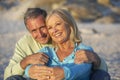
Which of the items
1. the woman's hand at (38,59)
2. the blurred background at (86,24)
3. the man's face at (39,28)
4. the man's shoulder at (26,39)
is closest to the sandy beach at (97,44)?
the blurred background at (86,24)

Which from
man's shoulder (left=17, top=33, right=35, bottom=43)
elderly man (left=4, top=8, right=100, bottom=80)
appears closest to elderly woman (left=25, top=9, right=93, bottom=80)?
elderly man (left=4, top=8, right=100, bottom=80)

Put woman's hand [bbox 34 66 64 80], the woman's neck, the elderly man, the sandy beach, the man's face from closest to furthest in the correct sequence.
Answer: woman's hand [bbox 34 66 64 80] < the woman's neck < the elderly man < the man's face < the sandy beach

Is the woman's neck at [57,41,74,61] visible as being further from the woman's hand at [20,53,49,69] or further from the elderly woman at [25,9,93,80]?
the woman's hand at [20,53,49,69]

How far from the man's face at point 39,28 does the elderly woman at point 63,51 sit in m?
0.28

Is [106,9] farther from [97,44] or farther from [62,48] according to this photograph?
[62,48]

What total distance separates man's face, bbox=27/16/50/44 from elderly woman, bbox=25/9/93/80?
282mm

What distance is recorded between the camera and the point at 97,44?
39.8 ft

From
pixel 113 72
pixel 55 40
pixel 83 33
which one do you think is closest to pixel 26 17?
pixel 55 40

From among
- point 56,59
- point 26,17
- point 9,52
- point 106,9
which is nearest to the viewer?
point 56,59

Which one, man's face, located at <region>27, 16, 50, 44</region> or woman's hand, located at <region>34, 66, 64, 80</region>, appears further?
man's face, located at <region>27, 16, 50, 44</region>

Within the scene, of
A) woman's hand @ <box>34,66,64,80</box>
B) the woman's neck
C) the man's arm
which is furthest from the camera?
the woman's neck

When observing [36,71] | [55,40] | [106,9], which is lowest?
[106,9]

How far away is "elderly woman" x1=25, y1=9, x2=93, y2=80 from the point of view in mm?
2982

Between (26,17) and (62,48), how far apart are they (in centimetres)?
58
